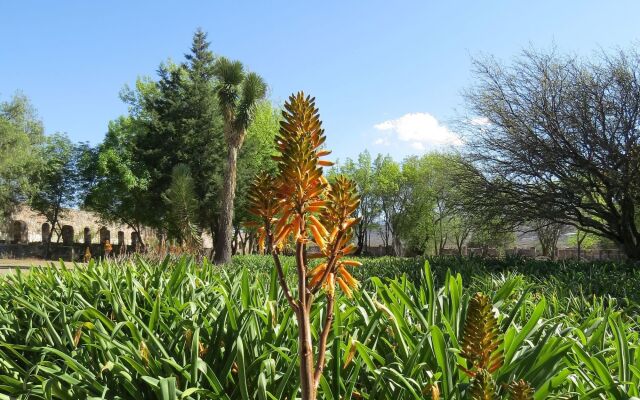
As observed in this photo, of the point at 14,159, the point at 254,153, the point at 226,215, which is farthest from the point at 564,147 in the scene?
the point at 14,159

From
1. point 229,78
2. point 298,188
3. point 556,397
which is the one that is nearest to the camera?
point 298,188

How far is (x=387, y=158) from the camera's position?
2069 inches

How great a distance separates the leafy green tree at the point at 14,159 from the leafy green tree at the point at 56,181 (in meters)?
0.55

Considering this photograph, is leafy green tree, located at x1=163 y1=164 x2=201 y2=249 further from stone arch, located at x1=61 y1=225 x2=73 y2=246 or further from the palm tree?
stone arch, located at x1=61 y1=225 x2=73 y2=246

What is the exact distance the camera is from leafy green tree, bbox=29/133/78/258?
36406 mm

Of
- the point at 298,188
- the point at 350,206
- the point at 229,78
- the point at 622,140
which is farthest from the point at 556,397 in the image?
the point at 229,78

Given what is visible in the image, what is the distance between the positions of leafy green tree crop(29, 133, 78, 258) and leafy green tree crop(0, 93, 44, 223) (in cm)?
55

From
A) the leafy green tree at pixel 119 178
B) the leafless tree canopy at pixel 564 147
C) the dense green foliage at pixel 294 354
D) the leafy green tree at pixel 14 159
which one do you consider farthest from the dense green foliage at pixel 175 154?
the dense green foliage at pixel 294 354

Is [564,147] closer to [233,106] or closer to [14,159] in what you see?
[233,106]

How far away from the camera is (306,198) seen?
45.8 inches

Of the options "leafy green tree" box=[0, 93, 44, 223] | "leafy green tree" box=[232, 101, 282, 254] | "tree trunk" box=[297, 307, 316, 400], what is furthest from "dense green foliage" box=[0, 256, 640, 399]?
"leafy green tree" box=[0, 93, 44, 223]

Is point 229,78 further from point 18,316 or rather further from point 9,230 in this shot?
point 9,230

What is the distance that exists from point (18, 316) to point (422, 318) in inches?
109

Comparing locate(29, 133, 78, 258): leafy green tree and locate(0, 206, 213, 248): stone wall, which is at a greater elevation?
locate(29, 133, 78, 258): leafy green tree
